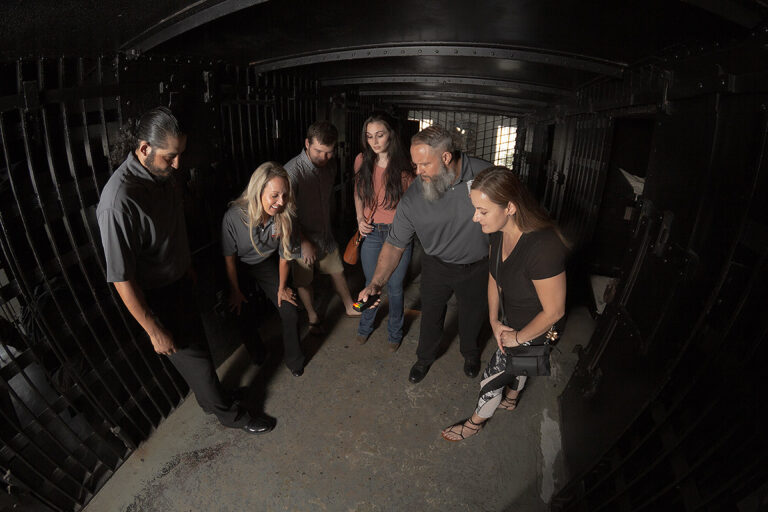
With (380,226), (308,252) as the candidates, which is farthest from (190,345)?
(380,226)

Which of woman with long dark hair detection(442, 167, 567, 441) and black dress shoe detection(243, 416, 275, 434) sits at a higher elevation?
woman with long dark hair detection(442, 167, 567, 441)

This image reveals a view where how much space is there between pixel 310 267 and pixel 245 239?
0.86 meters

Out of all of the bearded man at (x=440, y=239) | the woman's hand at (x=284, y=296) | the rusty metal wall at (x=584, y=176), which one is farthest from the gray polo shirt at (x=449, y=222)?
the rusty metal wall at (x=584, y=176)

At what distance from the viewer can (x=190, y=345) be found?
2561mm

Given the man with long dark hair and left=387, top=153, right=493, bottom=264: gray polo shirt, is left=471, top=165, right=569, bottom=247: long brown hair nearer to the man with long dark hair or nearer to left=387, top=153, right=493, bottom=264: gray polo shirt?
left=387, top=153, right=493, bottom=264: gray polo shirt

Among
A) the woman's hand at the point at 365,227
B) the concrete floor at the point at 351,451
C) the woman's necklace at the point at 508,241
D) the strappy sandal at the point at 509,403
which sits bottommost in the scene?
the concrete floor at the point at 351,451

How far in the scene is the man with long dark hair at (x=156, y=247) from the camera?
1.99 meters

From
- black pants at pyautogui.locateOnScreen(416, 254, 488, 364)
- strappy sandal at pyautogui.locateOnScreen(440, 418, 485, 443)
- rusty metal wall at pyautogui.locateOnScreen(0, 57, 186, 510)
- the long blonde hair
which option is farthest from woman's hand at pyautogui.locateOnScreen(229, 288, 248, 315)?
strappy sandal at pyautogui.locateOnScreen(440, 418, 485, 443)

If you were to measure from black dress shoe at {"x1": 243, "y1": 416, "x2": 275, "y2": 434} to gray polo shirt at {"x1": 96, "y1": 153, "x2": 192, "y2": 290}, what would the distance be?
1.25m

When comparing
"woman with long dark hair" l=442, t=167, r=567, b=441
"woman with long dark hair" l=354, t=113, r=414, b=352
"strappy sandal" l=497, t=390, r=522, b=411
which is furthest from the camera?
"woman with long dark hair" l=354, t=113, r=414, b=352

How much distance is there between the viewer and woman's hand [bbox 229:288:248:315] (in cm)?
321

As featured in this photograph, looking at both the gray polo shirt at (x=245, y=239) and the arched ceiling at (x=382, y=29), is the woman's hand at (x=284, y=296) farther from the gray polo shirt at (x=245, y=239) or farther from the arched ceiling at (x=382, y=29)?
the arched ceiling at (x=382, y=29)

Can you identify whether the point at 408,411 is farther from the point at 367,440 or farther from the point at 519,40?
the point at 519,40

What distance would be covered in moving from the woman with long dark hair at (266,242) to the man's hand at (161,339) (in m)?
0.86
